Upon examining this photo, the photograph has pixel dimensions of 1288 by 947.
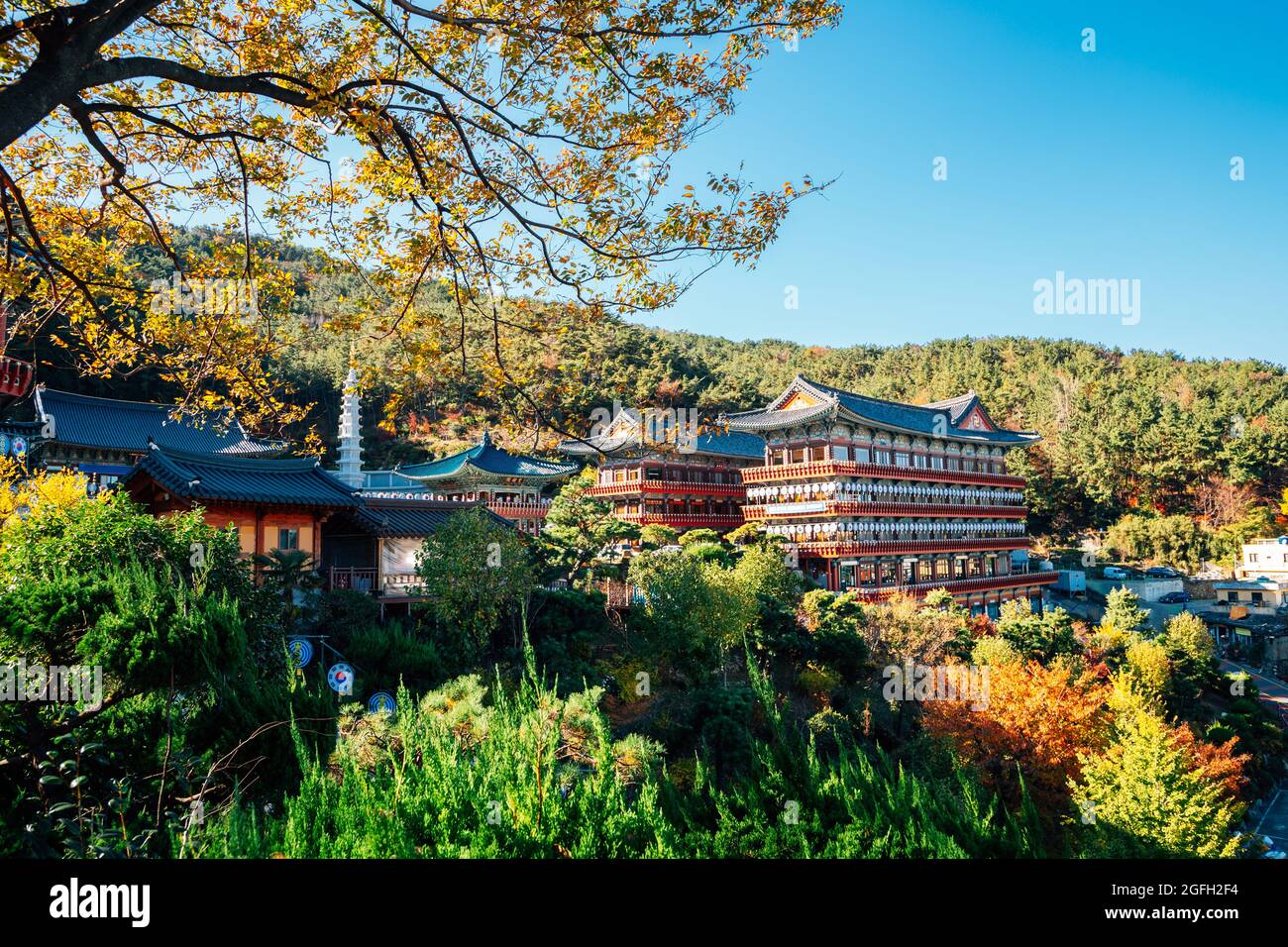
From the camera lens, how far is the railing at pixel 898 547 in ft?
101

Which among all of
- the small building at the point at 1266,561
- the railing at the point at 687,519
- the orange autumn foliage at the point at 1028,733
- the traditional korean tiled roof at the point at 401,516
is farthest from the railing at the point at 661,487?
the small building at the point at 1266,561

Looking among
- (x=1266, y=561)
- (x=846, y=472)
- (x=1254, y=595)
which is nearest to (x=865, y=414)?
(x=846, y=472)

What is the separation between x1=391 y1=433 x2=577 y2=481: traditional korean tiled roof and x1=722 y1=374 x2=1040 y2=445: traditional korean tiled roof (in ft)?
28.5

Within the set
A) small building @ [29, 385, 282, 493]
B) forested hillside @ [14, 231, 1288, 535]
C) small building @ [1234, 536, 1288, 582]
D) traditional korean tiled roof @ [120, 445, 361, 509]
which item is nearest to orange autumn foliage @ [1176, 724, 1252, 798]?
traditional korean tiled roof @ [120, 445, 361, 509]

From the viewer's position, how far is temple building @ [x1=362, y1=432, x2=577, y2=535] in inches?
1315

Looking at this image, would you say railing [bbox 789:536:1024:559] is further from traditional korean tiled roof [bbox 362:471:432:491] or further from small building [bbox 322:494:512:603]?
traditional korean tiled roof [bbox 362:471:432:491]

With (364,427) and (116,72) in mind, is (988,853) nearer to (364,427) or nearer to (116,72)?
(116,72)

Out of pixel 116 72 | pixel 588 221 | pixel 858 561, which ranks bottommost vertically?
pixel 858 561

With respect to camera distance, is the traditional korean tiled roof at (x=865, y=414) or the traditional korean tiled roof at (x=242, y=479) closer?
the traditional korean tiled roof at (x=242, y=479)

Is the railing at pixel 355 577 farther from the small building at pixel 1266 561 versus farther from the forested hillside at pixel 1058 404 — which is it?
the small building at pixel 1266 561

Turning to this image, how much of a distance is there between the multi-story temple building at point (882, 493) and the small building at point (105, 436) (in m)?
22.2
